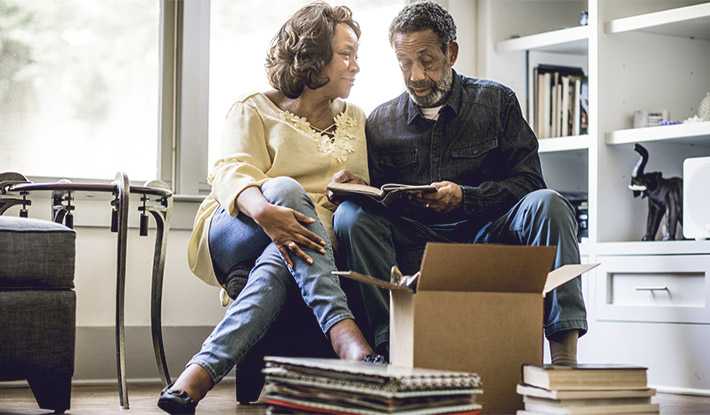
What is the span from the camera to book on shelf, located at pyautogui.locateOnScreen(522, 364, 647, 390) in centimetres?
129

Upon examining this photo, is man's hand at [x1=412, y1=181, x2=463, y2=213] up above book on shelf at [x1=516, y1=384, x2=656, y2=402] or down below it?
above

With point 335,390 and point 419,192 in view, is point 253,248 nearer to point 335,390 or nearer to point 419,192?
point 419,192

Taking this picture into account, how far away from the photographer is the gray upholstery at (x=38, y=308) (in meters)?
1.76

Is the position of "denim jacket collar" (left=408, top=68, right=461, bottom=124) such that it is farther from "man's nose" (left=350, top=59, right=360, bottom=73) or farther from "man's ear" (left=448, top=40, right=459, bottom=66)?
"man's nose" (left=350, top=59, right=360, bottom=73)

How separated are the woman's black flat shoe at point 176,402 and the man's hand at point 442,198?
0.68m

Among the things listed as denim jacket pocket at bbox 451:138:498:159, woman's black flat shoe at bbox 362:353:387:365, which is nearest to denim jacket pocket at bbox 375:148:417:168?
denim jacket pocket at bbox 451:138:498:159

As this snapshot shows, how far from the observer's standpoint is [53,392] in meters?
1.81

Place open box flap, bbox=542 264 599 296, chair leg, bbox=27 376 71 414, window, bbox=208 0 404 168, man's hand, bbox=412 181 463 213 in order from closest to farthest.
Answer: open box flap, bbox=542 264 599 296 → chair leg, bbox=27 376 71 414 → man's hand, bbox=412 181 463 213 → window, bbox=208 0 404 168

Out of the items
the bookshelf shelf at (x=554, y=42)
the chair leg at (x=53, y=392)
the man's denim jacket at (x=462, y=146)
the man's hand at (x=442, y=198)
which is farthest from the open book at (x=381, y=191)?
the bookshelf shelf at (x=554, y=42)

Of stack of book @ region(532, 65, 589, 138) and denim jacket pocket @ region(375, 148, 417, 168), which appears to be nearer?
denim jacket pocket @ region(375, 148, 417, 168)

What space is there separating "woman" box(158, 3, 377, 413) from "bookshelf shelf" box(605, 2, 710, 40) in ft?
3.61

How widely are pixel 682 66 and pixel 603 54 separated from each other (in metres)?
0.37

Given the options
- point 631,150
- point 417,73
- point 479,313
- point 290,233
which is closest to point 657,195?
point 631,150

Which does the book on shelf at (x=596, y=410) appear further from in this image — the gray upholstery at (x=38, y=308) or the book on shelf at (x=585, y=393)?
the gray upholstery at (x=38, y=308)
